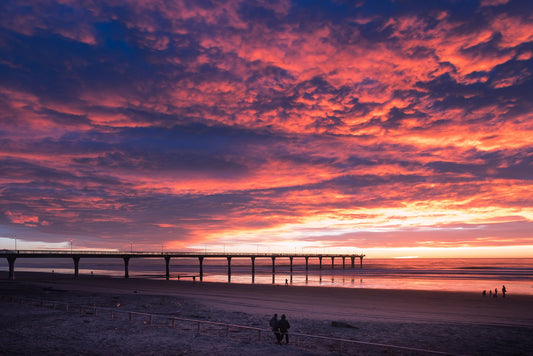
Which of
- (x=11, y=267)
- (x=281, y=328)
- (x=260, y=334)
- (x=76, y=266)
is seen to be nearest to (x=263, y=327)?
(x=260, y=334)

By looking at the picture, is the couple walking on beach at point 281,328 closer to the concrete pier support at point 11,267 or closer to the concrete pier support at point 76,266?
the concrete pier support at point 76,266

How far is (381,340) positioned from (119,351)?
44.1 feet

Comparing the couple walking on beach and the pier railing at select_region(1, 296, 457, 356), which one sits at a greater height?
the couple walking on beach

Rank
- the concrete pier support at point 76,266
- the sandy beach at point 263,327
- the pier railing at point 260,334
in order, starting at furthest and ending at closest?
1. the concrete pier support at point 76,266
2. the sandy beach at point 263,327
3. the pier railing at point 260,334

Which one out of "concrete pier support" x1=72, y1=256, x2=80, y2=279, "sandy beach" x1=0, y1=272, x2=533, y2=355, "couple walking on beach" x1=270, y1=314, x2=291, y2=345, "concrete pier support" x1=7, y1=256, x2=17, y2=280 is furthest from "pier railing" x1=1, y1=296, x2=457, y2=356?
"concrete pier support" x1=7, y1=256, x2=17, y2=280

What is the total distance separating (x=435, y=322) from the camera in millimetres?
25734

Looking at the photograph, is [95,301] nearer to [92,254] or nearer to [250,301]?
[250,301]

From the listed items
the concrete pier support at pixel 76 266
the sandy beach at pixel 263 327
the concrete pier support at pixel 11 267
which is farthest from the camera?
the concrete pier support at pixel 76 266

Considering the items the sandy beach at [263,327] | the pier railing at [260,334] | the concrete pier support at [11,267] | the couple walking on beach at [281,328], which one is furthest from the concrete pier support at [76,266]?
the couple walking on beach at [281,328]

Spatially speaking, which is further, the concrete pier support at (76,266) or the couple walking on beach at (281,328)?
the concrete pier support at (76,266)

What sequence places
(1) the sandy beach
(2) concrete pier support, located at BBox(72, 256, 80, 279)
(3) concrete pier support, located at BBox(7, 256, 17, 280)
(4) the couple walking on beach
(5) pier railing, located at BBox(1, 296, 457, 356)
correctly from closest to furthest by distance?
(5) pier railing, located at BBox(1, 296, 457, 356) < (1) the sandy beach < (4) the couple walking on beach < (3) concrete pier support, located at BBox(7, 256, 17, 280) < (2) concrete pier support, located at BBox(72, 256, 80, 279)

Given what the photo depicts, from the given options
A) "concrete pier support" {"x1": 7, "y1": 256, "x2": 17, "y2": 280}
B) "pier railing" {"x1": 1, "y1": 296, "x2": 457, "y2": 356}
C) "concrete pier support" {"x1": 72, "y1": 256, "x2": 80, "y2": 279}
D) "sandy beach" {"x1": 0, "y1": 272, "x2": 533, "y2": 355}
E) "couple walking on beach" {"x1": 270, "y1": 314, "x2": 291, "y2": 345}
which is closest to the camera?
"pier railing" {"x1": 1, "y1": 296, "x2": 457, "y2": 356}

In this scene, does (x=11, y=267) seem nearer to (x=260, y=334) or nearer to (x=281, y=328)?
(x=260, y=334)

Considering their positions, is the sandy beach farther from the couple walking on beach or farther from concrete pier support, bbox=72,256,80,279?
concrete pier support, bbox=72,256,80,279
